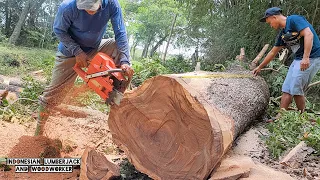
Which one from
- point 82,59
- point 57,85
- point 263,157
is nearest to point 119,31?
point 82,59

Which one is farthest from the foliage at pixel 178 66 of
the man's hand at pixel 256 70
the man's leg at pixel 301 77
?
the man's leg at pixel 301 77

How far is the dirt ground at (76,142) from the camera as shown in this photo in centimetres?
240

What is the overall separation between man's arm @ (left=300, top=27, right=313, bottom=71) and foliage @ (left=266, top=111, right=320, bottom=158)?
33.6 inches

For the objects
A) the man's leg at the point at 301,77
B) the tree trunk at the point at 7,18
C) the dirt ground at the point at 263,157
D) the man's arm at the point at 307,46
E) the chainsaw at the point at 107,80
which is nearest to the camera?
the dirt ground at the point at 263,157

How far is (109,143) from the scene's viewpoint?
3.43 meters

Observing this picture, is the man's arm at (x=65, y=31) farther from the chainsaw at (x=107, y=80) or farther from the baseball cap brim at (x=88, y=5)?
the chainsaw at (x=107, y=80)

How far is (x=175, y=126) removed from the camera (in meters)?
2.20

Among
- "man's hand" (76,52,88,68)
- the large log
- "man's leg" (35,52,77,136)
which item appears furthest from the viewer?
"man's leg" (35,52,77,136)

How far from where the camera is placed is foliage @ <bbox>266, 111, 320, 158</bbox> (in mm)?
2471

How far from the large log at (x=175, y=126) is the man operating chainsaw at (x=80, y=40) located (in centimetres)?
39

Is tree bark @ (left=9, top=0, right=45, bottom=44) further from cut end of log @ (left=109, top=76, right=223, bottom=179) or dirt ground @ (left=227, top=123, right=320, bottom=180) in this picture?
dirt ground @ (left=227, top=123, right=320, bottom=180)

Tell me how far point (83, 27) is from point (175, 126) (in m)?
1.41

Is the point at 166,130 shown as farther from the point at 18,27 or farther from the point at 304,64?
the point at 18,27

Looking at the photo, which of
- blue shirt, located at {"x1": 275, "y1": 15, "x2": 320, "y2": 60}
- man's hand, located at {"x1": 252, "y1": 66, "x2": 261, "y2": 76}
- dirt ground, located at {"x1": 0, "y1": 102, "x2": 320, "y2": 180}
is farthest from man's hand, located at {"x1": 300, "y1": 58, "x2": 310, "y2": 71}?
dirt ground, located at {"x1": 0, "y1": 102, "x2": 320, "y2": 180}
